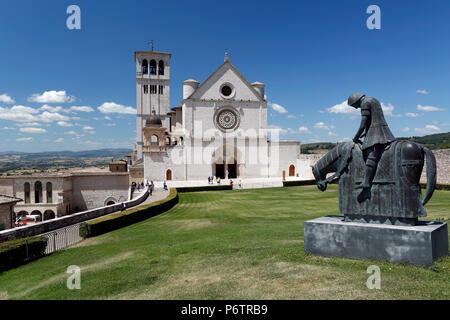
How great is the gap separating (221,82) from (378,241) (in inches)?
1863

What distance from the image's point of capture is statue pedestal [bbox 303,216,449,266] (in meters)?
7.43

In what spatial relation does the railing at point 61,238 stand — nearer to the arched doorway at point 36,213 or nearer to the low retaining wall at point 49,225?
the low retaining wall at point 49,225

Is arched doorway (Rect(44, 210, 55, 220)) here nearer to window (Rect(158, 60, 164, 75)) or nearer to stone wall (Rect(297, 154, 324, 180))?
window (Rect(158, 60, 164, 75))

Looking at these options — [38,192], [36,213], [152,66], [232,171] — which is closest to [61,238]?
[38,192]

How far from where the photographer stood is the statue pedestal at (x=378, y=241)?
24.4ft

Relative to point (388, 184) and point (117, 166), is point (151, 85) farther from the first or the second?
point (388, 184)

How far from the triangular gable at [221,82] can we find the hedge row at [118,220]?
3005 centimetres

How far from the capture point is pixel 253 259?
9.05m

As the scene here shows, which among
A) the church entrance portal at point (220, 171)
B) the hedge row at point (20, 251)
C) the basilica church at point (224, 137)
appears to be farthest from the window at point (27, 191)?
the hedge row at point (20, 251)

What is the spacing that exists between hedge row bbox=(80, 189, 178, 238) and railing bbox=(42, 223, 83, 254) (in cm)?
46

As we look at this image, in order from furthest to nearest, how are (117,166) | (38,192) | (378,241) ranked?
(117,166), (38,192), (378,241)

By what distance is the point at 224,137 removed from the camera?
5216 cm
